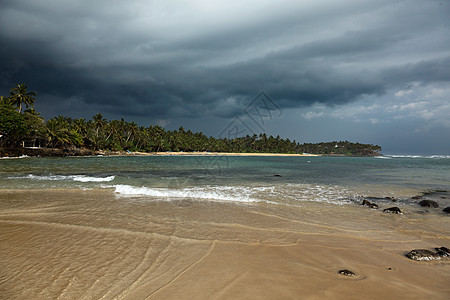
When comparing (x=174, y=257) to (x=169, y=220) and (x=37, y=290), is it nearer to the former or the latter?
(x=37, y=290)

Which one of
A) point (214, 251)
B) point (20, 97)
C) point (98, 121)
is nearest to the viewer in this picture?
point (214, 251)

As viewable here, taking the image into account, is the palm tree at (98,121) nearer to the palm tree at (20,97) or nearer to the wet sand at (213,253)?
the palm tree at (20,97)

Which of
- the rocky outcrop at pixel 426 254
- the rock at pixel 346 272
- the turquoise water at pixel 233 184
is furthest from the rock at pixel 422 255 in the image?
the turquoise water at pixel 233 184

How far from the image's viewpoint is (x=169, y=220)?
781 centimetres

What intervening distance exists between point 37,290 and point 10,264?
1533 millimetres

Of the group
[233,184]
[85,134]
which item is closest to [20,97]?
[85,134]

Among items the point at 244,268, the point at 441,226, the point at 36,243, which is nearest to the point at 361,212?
the point at 441,226

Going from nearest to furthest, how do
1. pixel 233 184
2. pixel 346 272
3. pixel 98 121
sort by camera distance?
pixel 346 272
pixel 233 184
pixel 98 121

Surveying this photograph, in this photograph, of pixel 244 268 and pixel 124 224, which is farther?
pixel 124 224

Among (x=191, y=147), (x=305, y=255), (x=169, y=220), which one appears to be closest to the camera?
(x=305, y=255)

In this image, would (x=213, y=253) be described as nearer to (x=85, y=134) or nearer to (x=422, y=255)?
(x=422, y=255)

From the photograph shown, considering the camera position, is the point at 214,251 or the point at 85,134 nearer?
the point at 214,251

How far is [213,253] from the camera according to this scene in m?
5.21

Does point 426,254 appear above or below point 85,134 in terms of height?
below
